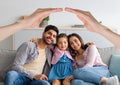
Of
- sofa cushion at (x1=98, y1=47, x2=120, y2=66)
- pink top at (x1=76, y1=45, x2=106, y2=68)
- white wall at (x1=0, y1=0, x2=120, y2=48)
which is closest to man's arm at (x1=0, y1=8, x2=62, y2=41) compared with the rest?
pink top at (x1=76, y1=45, x2=106, y2=68)

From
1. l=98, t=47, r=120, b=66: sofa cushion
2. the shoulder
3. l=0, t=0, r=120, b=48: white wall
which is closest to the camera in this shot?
the shoulder

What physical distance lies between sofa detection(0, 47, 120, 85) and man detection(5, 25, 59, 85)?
Answer: 19 centimetres

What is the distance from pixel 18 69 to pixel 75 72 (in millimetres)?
536

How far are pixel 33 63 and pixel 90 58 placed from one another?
57cm

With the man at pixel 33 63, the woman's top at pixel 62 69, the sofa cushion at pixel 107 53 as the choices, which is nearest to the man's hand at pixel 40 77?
the man at pixel 33 63

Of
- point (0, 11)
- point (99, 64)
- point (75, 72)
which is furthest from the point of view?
point (0, 11)

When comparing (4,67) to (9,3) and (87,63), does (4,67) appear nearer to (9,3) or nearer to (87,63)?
(87,63)

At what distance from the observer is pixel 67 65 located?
249 centimetres

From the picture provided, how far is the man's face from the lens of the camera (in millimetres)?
2477

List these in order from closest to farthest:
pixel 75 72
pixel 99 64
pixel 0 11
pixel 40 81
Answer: pixel 40 81
pixel 75 72
pixel 99 64
pixel 0 11

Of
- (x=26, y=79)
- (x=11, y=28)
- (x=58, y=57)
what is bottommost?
(x=26, y=79)

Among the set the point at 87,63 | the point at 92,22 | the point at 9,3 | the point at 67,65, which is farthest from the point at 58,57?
the point at 9,3

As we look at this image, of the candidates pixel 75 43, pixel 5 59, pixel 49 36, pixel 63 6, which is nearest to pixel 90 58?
pixel 75 43

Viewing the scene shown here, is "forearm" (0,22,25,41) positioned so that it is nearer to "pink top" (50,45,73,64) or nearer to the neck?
the neck
